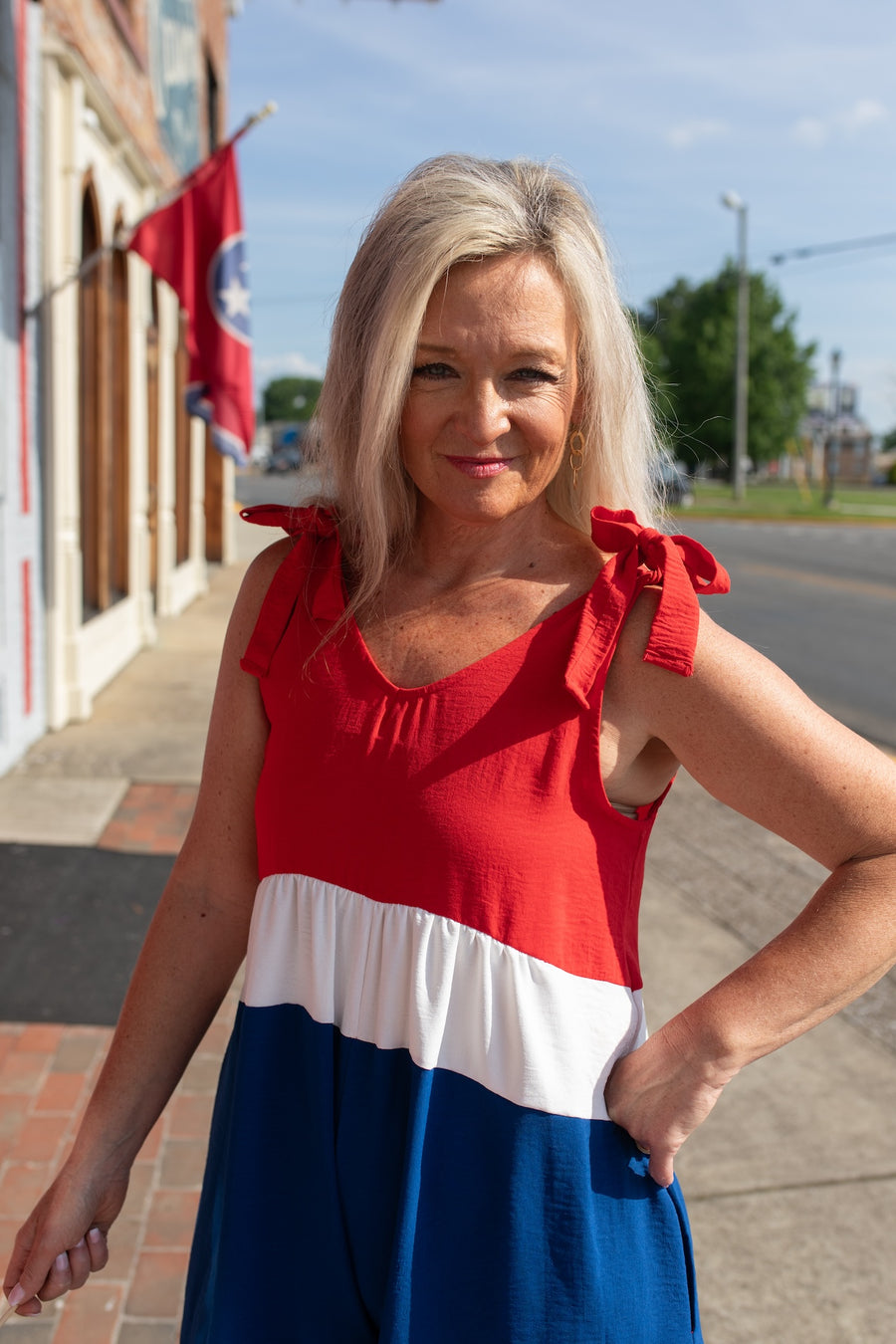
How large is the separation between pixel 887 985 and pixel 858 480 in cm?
9998

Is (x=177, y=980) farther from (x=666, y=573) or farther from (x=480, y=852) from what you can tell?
(x=666, y=573)

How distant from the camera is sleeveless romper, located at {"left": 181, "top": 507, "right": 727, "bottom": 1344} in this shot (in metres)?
1.29

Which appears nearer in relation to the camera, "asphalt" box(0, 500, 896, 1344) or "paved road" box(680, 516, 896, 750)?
"asphalt" box(0, 500, 896, 1344)

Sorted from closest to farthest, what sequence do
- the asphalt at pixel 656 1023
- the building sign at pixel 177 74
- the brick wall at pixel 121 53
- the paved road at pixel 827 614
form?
the asphalt at pixel 656 1023 < the brick wall at pixel 121 53 < the paved road at pixel 827 614 < the building sign at pixel 177 74

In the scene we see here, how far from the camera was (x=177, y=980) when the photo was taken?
1.56 meters

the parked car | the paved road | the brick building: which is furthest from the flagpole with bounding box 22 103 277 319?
the parked car

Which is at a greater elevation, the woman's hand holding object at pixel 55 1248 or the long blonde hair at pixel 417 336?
the long blonde hair at pixel 417 336

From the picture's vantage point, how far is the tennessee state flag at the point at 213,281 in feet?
24.1

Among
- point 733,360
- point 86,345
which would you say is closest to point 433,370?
point 86,345

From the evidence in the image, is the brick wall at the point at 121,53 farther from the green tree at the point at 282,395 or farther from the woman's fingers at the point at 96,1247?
the green tree at the point at 282,395

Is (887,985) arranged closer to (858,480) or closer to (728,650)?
(728,650)

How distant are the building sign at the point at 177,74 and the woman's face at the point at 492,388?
945cm

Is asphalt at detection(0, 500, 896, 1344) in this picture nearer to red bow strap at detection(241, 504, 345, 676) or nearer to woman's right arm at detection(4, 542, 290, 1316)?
woman's right arm at detection(4, 542, 290, 1316)

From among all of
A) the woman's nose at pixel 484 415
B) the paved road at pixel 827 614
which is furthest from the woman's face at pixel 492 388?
the paved road at pixel 827 614
